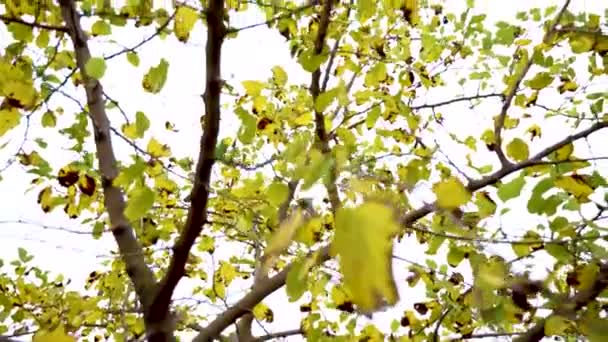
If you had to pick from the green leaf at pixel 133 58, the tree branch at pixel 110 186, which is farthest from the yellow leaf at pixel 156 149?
the tree branch at pixel 110 186

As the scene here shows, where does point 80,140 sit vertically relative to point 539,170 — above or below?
above

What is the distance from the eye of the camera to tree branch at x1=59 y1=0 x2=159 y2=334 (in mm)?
1904

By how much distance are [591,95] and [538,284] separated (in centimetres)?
95

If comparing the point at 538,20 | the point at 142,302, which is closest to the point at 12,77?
the point at 142,302

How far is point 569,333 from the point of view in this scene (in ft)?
5.95

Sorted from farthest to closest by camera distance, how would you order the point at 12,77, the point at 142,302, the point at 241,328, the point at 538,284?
the point at 241,328, the point at 142,302, the point at 12,77, the point at 538,284

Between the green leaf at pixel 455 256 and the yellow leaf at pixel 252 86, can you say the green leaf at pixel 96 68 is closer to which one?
the yellow leaf at pixel 252 86

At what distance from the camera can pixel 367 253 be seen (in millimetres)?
377

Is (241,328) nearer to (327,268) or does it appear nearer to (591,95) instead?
(327,268)

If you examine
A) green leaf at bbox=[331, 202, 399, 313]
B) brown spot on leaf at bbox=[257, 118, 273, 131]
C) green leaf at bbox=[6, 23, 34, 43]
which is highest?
brown spot on leaf at bbox=[257, 118, 273, 131]

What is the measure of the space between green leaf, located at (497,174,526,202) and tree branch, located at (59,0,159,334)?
45.0 inches

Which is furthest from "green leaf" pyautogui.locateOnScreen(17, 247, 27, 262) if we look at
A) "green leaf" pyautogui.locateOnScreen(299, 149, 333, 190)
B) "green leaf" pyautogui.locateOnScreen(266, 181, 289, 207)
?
"green leaf" pyautogui.locateOnScreen(299, 149, 333, 190)

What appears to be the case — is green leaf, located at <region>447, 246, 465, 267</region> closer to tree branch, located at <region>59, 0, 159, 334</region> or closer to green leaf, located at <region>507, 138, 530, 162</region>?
green leaf, located at <region>507, 138, 530, 162</region>

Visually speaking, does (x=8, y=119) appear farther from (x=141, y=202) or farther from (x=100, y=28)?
(x=141, y=202)
